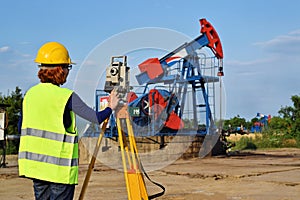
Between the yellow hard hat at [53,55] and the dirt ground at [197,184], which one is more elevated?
the yellow hard hat at [53,55]

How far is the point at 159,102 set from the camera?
16922 mm

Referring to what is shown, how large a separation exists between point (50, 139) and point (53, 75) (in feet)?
1.55

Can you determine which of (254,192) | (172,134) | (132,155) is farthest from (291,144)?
(132,155)

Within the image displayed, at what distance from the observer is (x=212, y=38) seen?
18.0 metres

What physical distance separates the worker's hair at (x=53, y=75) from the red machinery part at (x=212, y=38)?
1467 centimetres

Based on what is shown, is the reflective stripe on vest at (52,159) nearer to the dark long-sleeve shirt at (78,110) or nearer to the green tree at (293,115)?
the dark long-sleeve shirt at (78,110)

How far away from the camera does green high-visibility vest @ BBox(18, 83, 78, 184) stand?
351 centimetres

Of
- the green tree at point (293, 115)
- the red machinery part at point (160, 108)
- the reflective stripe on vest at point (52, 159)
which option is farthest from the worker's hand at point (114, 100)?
the green tree at point (293, 115)

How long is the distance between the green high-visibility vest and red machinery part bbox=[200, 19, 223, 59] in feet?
48.5

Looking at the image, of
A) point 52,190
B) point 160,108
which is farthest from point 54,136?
point 160,108

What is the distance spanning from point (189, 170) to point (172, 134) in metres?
3.51

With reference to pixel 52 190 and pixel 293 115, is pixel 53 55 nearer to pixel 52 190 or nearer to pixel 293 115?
pixel 52 190

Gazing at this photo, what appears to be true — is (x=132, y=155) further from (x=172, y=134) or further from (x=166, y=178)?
(x=172, y=134)

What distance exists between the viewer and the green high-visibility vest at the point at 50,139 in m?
3.51
